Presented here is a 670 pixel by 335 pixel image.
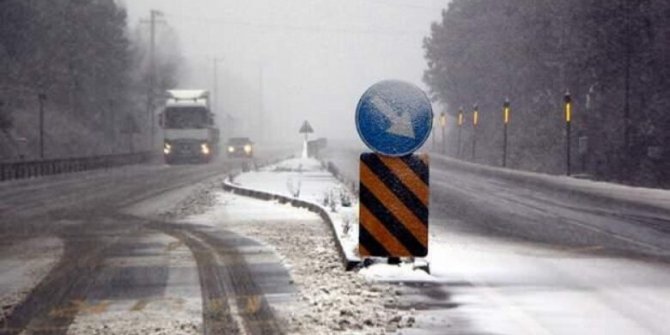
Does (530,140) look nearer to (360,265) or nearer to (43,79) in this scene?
(43,79)

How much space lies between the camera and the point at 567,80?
61375 mm

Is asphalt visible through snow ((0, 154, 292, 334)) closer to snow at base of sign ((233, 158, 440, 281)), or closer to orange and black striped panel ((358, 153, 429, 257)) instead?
snow at base of sign ((233, 158, 440, 281))


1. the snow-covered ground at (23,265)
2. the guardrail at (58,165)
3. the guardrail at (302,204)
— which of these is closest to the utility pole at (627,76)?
the guardrail at (302,204)

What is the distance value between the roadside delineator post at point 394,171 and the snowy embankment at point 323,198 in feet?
2.63

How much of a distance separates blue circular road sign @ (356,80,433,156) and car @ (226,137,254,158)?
72.1m

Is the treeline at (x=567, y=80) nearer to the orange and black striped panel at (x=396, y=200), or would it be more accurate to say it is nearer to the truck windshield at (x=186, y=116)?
the truck windshield at (x=186, y=116)

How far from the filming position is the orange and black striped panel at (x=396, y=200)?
10.2m

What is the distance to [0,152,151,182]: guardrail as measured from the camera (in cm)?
4214

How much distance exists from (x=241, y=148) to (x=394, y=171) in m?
72.7

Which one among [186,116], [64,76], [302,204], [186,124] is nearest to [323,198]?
[302,204]

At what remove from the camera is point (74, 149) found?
241 feet

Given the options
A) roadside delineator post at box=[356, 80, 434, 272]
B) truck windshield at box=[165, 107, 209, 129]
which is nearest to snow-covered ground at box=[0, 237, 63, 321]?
roadside delineator post at box=[356, 80, 434, 272]

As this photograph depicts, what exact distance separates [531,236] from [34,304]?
30.8 feet

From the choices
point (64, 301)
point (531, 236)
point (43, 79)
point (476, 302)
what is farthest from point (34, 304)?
point (43, 79)
